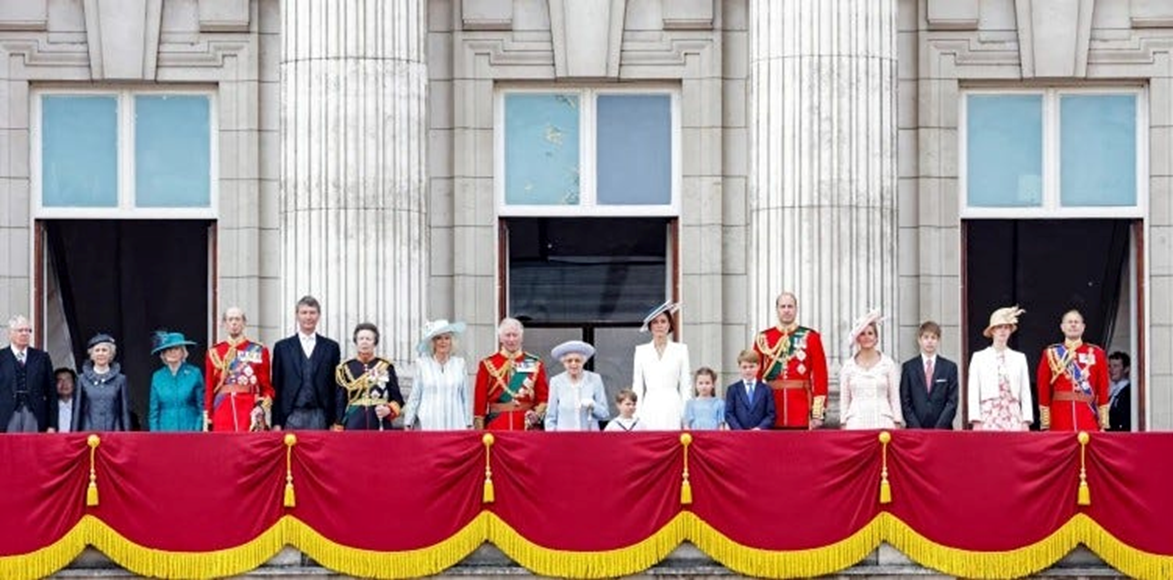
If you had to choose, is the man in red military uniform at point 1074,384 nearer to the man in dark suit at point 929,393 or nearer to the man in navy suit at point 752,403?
the man in dark suit at point 929,393

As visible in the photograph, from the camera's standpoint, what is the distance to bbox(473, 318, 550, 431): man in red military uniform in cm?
3988

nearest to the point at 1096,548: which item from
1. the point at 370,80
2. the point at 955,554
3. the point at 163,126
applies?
the point at 955,554

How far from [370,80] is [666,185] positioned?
4548 mm

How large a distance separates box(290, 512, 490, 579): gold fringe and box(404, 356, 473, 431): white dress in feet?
7.45

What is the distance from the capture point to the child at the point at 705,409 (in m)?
39.6

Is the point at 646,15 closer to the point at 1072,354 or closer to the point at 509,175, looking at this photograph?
the point at 509,175

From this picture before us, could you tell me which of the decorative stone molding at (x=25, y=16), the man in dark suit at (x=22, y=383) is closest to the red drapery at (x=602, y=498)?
the man in dark suit at (x=22, y=383)

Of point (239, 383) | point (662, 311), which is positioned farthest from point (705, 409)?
point (239, 383)

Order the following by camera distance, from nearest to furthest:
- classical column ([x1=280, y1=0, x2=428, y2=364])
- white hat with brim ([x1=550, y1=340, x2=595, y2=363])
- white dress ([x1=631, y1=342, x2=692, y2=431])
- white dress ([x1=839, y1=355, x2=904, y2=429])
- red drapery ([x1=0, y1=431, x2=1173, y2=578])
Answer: red drapery ([x1=0, y1=431, x2=1173, y2=578]) → white dress ([x1=839, y1=355, x2=904, y2=429]) → white dress ([x1=631, y1=342, x2=692, y2=431]) → white hat with brim ([x1=550, y1=340, x2=595, y2=363]) → classical column ([x1=280, y1=0, x2=428, y2=364])

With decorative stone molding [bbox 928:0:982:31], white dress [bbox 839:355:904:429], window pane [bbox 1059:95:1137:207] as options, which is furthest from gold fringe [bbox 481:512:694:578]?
decorative stone molding [bbox 928:0:982:31]

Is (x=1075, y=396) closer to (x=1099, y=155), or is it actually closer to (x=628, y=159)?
(x=1099, y=155)

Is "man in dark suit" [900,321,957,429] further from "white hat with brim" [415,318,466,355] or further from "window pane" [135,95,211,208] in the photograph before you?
"window pane" [135,95,211,208]

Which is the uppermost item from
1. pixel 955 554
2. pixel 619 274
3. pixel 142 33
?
pixel 142 33

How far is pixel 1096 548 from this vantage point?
37.4 metres
